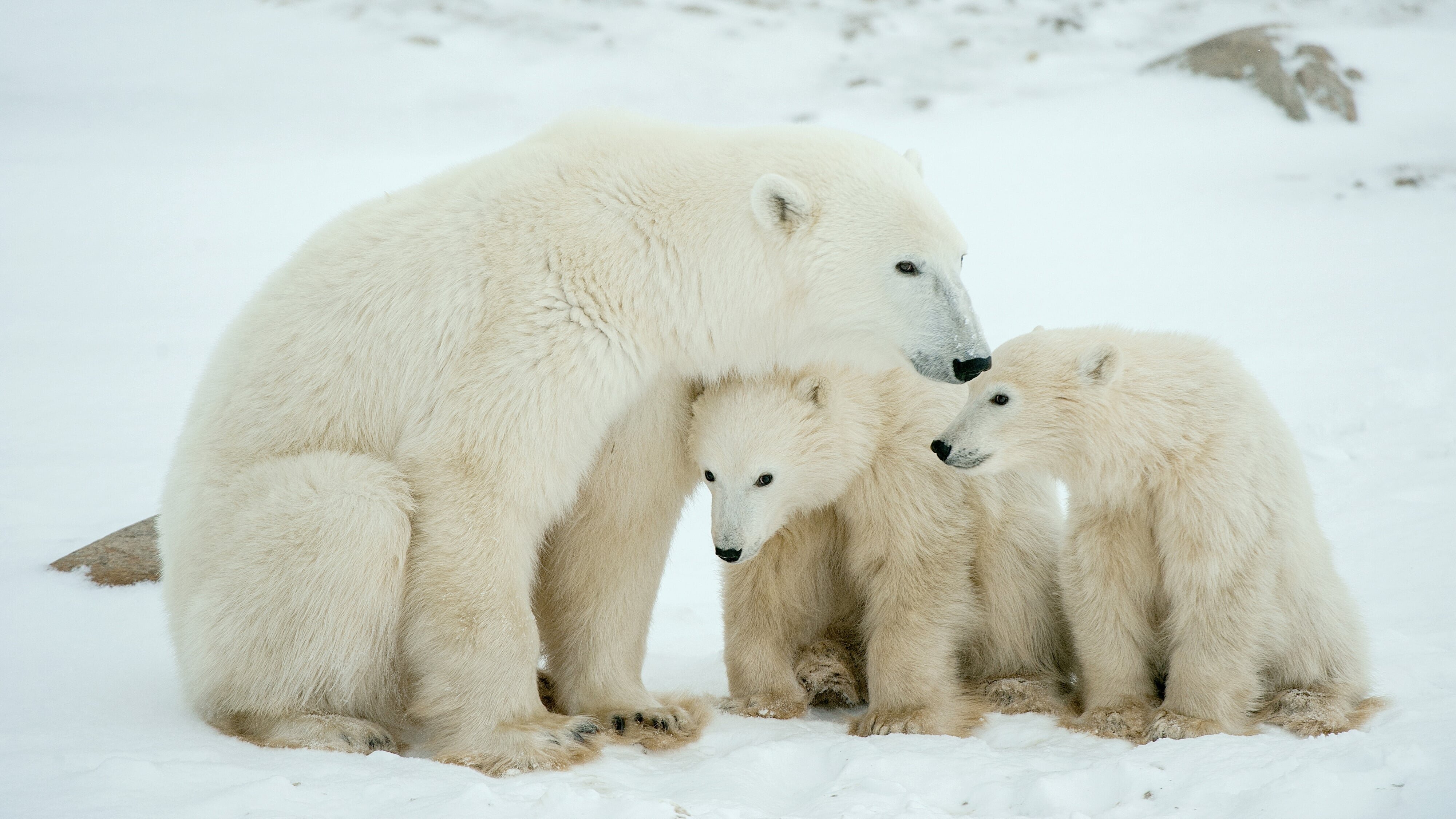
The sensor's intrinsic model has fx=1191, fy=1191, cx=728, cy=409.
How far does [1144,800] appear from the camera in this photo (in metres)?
3.18

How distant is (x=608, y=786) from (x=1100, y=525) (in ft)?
6.20

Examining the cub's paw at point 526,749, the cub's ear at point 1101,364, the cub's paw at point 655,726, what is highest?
the cub's ear at point 1101,364

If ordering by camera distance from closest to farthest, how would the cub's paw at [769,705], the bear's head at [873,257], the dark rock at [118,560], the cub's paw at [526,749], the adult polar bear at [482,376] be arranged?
1. the cub's paw at [526,749]
2. the adult polar bear at [482,376]
3. the bear's head at [873,257]
4. the cub's paw at [769,705]
5. the dark rock at [118,560]

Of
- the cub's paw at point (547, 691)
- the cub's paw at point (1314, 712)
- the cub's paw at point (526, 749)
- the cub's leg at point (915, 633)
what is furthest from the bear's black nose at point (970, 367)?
the cub's paw at point (547, 691)

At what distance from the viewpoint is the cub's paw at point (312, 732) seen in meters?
3.50

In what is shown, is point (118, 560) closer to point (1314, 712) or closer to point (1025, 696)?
point (1025, 696)

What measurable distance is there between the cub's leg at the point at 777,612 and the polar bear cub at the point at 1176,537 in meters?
0.80

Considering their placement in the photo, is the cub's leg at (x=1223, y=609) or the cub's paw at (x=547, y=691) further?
the cub's paw at (x=547, y=691)

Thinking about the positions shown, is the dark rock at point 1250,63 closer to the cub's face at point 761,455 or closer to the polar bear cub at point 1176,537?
the polar bear cub at point 1176,537

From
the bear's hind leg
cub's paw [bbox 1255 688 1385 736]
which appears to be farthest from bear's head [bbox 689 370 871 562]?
cub's paw [bbox 1255 688 1385 736]

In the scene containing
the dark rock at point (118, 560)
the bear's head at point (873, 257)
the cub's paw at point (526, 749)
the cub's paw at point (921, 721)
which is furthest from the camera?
the dark rock at point (118, 560)

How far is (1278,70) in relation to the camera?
16.0 metres

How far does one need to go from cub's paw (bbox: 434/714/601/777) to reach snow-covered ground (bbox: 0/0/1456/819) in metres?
0.09

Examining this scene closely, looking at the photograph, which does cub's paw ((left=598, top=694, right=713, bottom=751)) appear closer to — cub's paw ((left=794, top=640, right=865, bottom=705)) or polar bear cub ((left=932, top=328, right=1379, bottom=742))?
cub's paw ((left=794, top=640, right=865, bottom=705))
